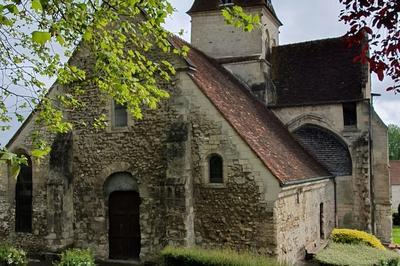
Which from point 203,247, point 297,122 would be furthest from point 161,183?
point 297,122

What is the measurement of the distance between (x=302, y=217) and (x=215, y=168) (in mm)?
3680

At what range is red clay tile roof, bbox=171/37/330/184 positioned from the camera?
1327 centimetres

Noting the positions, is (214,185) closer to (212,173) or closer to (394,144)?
(212,173)

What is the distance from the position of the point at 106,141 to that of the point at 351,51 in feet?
43.4

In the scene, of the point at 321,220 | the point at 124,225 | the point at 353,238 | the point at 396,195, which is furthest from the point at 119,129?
the point at 396,195

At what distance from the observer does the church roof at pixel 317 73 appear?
2019 cm

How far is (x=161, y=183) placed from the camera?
14273mm

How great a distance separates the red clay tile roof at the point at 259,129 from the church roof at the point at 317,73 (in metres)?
2.37

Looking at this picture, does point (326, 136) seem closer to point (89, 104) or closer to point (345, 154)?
point (345, 154)

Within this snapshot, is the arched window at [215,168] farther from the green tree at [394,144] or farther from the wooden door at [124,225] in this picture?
the green tree at [394,144]

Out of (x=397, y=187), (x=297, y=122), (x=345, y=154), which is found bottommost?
(x=397, y=187)

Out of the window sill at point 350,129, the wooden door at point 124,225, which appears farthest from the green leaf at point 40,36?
the window sill at point 350,129

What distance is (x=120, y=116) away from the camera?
15.4 metres

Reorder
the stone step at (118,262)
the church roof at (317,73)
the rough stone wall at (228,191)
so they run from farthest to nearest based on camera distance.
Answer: the church roof at (317,73)
the stone step at (118,262)
the rough stone wall at (228,191)
